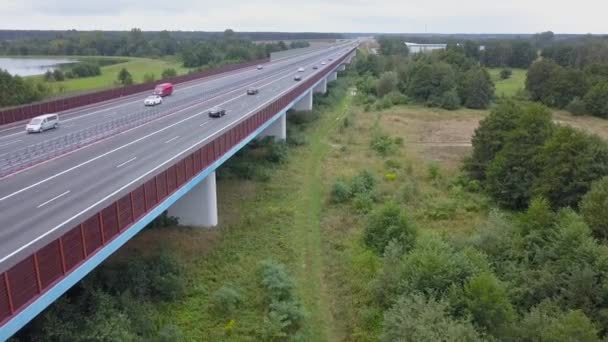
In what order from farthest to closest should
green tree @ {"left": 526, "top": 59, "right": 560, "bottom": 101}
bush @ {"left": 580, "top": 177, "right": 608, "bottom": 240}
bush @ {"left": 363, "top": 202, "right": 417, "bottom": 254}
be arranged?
green tree @ {"left": 526, "top": 59, "right": 560, "bottom": 101} → bush @ {"left": 363, "top": 202, "right": 417, "bottom": 254} → bush @ {"left": 580, "top": 177, "right": 608, "bottom": 240}

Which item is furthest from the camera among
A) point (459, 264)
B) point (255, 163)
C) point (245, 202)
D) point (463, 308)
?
point (255, 163)

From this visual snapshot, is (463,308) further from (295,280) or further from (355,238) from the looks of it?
(355,238)

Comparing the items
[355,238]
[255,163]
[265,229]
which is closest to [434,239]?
[355,238]

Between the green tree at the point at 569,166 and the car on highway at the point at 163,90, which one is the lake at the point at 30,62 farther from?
the green tree at the point at 569,166

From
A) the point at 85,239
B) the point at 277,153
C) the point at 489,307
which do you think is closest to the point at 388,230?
the point at 489,307

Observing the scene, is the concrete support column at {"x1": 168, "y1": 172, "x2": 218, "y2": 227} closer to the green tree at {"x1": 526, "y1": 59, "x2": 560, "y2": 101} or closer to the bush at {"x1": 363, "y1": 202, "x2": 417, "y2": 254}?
the bush at {"x1": 363, "y1": 202, "x2": 417, "y2": 254}

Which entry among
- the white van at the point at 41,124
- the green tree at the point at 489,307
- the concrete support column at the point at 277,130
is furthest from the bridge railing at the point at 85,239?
the concrete support column at the point at 277,130

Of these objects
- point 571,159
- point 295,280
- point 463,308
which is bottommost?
point 295,280

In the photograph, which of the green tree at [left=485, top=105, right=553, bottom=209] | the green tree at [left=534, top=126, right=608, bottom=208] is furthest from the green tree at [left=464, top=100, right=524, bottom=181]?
the green tree at [left=534, top=126, right=608, bottom=208]
